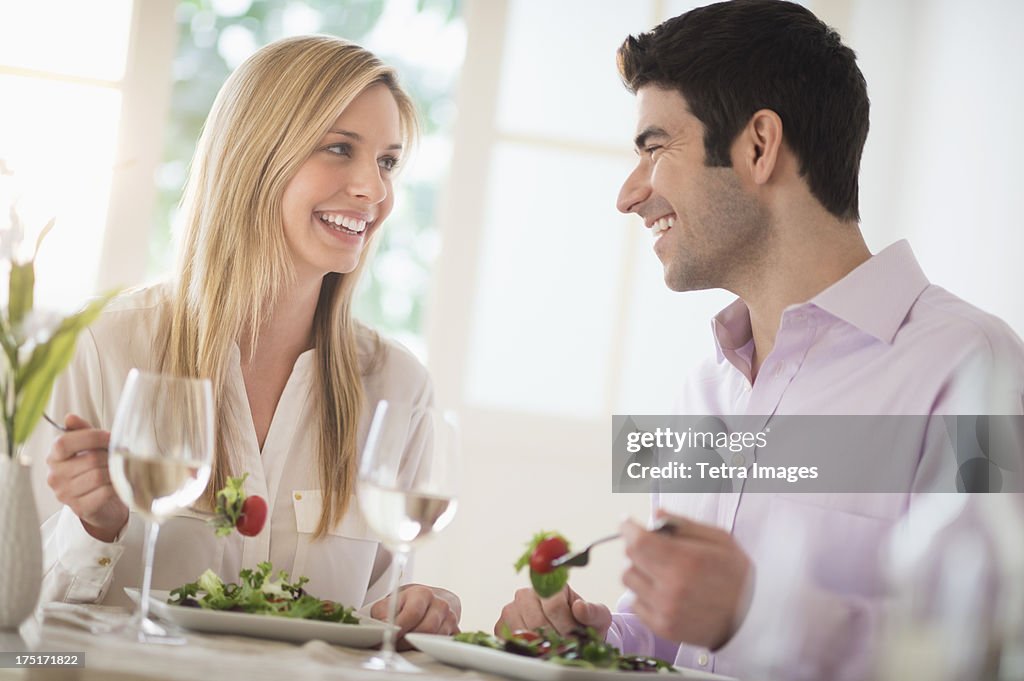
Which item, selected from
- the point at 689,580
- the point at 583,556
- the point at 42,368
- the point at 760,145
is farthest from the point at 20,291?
the point at 760,145

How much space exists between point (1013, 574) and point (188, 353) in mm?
1458

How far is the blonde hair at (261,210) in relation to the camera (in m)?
1.88

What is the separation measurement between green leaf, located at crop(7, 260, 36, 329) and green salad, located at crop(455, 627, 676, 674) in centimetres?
59

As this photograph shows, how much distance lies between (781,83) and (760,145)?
118mm

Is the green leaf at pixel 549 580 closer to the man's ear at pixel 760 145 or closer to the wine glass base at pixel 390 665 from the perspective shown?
the wine glass base at pixel 390 665

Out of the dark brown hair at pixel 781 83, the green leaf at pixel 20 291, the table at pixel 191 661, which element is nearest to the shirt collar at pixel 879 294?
the dark brown hair at pixel 781 83

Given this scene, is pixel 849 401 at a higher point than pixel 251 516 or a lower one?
higher

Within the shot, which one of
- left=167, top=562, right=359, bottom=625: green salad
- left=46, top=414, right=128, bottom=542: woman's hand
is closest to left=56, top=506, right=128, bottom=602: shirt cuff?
left=46, top=414, right=128, bottom=542: woman's hand

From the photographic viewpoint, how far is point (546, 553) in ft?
3.59

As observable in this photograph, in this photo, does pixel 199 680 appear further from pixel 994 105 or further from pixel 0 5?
pixel 0 5

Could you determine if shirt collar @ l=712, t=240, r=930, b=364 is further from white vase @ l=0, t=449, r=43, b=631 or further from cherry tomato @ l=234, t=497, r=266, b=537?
white vase @ l=0, t=449, r=43, b=631

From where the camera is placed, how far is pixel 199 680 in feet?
2.74

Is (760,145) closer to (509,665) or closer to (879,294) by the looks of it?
(879,294)

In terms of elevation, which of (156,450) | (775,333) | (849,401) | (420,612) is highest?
(775,333)
